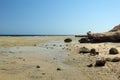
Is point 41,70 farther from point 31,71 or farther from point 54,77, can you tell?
point 54,77

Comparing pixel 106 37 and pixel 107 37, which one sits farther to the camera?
pixel 106 37

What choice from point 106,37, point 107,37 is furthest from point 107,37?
point 106,37

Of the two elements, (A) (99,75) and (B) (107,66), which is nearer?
(A) (99,75)

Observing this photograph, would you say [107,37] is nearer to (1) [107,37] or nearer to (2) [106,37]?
(1) [107,37]

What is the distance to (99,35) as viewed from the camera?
117 ft

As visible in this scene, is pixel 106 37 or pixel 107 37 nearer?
pixel 107 37

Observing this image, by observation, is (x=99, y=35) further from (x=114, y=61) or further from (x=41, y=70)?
(x=41, y=70)

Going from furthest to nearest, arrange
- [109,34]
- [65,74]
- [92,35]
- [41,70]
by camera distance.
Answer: [92,35] < [109,34] < [41,70] < [65,74]

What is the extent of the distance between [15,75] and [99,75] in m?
3.46

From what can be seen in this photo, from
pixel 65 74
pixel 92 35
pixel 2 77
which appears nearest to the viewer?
pixel 2 77

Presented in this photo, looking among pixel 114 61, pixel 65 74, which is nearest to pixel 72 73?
pixel 65 74

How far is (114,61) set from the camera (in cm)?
1378

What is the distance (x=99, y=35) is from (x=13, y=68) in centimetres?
2505

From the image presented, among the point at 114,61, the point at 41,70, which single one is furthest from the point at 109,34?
the point at 41,70
